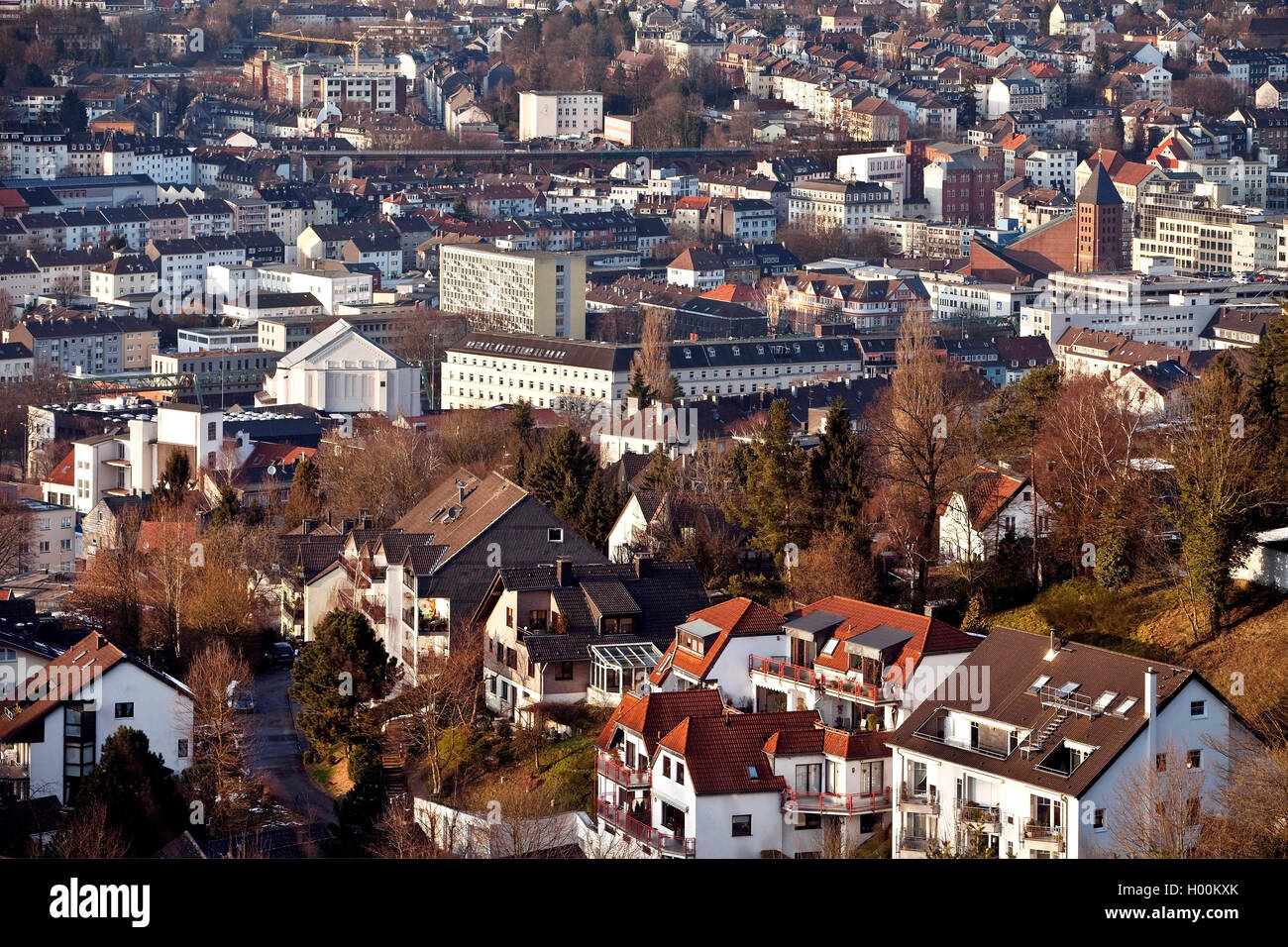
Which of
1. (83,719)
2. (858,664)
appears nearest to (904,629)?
(858,664)

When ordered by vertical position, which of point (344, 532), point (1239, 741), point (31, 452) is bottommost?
point (31, 452)

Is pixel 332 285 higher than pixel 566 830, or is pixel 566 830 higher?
pixel 566 830

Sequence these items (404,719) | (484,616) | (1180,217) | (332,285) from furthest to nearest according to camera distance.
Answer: (1180,217) < (332,285) < (484,616) < (404,719)

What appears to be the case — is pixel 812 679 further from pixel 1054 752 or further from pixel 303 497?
pixel 303 497

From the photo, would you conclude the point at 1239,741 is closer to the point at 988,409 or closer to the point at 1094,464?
the point at 1094,464

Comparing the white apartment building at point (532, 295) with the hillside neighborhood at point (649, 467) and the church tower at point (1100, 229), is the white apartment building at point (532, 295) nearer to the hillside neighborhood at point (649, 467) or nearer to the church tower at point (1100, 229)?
the hillside neighborhood at point (649, 467)

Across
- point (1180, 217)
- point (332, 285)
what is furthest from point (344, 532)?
point (1180, 217)

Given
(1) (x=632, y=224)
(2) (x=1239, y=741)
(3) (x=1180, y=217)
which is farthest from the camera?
(1) (x=632, y=224)
